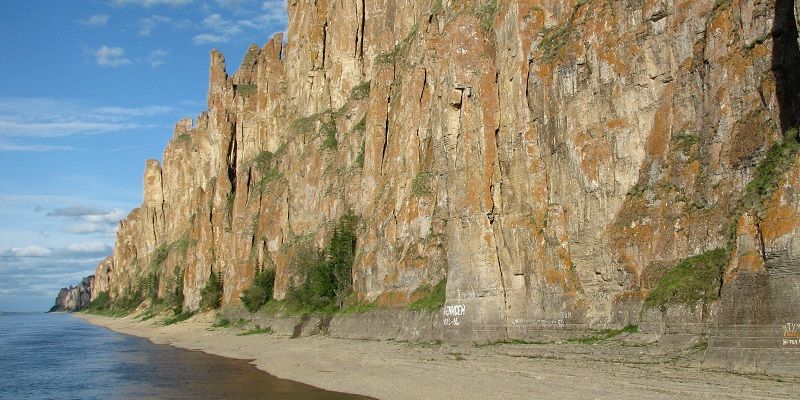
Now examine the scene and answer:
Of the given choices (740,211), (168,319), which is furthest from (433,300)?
(168,319)

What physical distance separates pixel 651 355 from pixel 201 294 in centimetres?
7485

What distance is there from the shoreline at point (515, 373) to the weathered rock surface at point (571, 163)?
197cm

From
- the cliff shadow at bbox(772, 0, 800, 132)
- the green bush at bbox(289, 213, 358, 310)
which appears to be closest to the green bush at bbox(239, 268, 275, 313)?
the green bush at bbox(289, 213, 358, 310)

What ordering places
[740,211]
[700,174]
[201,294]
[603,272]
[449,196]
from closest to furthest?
[740,211]
[700,174]
[603,272]
[449,196]
[201,294]

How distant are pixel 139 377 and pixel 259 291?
3317cm

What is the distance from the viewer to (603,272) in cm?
3634

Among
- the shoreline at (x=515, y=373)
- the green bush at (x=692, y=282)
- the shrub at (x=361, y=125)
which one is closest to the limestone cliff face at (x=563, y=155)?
the shrub at (x=361, y=125)

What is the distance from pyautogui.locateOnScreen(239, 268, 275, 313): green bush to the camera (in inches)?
2948

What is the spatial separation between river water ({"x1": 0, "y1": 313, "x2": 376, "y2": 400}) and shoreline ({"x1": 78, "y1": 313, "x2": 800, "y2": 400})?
6.32ft

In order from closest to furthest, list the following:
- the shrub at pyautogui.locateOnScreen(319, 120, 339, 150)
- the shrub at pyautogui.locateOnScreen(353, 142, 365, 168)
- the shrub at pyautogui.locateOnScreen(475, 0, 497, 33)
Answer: the shrub at pyautogui.locateOnScreen(475, 0, 497, 33)
the shrub at pyautogui.locateOnScreen(353, 142, 365, 168)
the shrub at pyautogui.locateOnScreen(319, 120, 339, 150)

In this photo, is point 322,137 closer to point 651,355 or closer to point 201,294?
point 201,294

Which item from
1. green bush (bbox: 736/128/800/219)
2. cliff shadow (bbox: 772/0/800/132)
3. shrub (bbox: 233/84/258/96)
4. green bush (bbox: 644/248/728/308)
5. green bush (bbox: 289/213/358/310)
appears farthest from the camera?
shrub (bbox: 233/84/258/96)

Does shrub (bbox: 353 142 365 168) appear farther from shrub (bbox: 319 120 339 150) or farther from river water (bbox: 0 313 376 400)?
river water (bbox: 0 313 376 400)

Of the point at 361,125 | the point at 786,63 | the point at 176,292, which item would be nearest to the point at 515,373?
the point at 786,63
